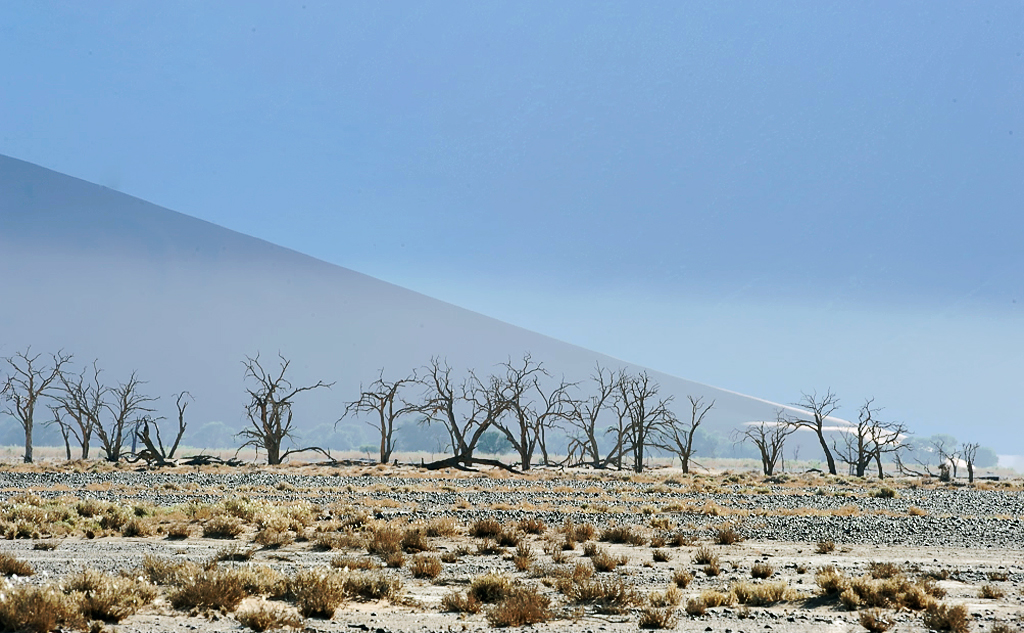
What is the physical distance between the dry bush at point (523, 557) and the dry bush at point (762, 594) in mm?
3465

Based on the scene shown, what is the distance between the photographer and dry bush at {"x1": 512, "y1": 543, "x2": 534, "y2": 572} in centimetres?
1276

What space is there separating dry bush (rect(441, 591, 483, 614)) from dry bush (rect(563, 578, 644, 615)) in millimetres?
1259

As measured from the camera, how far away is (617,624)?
356 inches

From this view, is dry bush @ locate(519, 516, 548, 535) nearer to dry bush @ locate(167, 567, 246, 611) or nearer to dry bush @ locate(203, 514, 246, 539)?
dry bush @ locate(203, 514, 246, 539)

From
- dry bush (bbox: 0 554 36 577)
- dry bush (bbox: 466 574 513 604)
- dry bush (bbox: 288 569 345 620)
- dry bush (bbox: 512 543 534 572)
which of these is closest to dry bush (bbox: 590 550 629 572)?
dry bush (bbox: 512 543 534 572)

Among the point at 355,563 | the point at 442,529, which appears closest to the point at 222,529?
the point at 442,529

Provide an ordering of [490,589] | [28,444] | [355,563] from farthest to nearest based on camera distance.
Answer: [28,444], [355,563], [490,589]

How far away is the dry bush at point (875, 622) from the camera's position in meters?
8.78

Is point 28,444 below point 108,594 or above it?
below

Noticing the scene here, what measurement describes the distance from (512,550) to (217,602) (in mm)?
6639

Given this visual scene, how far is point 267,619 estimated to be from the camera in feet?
27.6

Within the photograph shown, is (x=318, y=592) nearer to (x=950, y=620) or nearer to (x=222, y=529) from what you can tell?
(x=950, y=620)

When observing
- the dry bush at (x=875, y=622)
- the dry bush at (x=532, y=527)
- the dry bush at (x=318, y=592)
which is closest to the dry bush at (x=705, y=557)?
the dry bush at (x=875, y=622)

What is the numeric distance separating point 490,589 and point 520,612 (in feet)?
4.07
